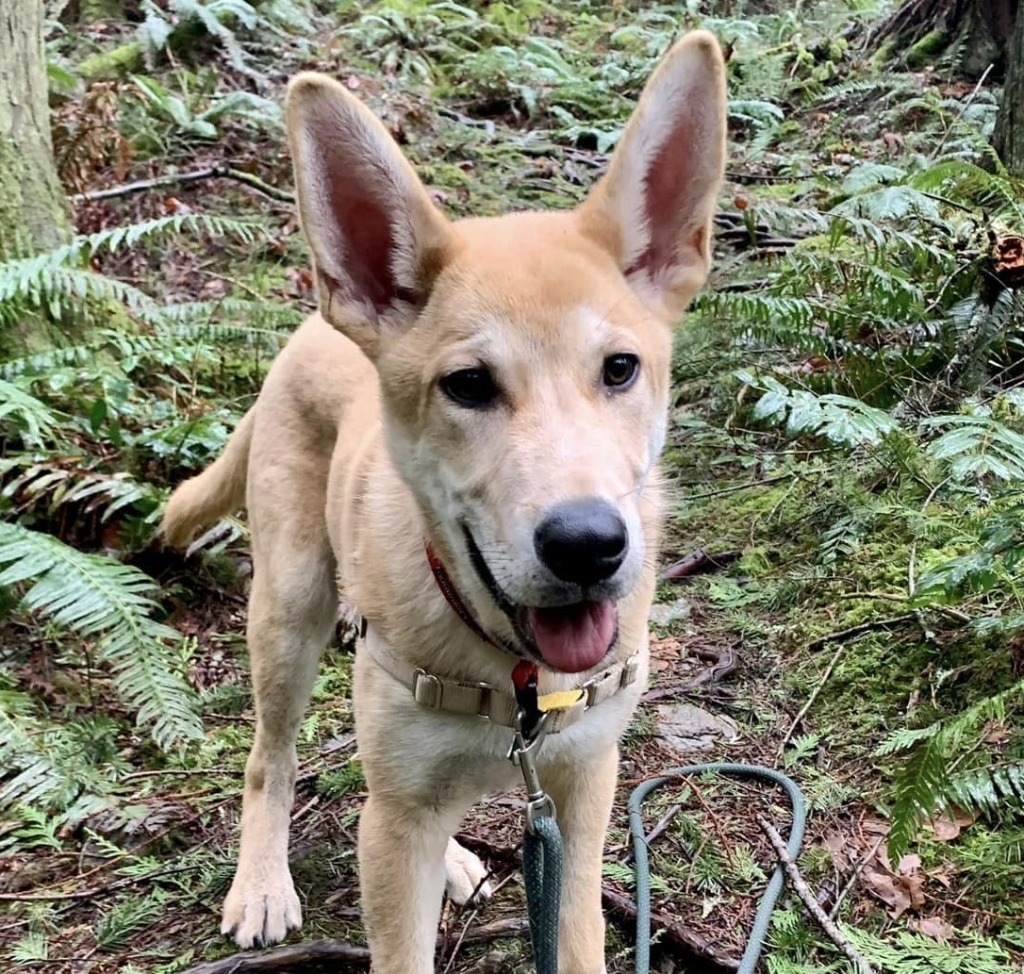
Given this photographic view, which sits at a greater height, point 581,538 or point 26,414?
point 581,538

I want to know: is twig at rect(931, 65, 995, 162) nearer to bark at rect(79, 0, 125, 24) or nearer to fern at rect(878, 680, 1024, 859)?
fern at rect(878, 680, 1024, 859)

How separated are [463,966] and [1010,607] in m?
2.30

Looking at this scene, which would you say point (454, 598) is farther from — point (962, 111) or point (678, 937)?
point (962, 111)

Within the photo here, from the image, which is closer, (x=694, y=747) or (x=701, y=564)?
(x=694, y=747)

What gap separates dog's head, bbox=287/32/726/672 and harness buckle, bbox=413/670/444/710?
218mm

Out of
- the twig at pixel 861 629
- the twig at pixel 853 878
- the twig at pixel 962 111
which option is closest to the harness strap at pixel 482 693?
the twig at pixel 853 878

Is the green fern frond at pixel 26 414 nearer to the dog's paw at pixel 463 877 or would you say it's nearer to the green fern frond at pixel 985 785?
the dog's paw at pixel 463 877

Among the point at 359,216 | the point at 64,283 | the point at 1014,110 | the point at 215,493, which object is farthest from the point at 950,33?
the point at 359,216

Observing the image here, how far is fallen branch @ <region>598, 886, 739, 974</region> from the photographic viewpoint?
2.85 metres

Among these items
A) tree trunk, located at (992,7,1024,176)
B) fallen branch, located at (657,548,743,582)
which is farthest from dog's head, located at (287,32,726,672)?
tree trunk, located at (992,7,1024,176)

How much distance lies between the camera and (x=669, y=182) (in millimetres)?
2715

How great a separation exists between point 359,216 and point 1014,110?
5.41m

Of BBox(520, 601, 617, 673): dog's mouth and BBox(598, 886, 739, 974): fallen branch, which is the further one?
BBox(598, 886, 739, 974): fallen branch

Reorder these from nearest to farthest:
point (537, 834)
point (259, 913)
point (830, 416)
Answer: point (537, 834), point (259, 913), point (830, 416)
